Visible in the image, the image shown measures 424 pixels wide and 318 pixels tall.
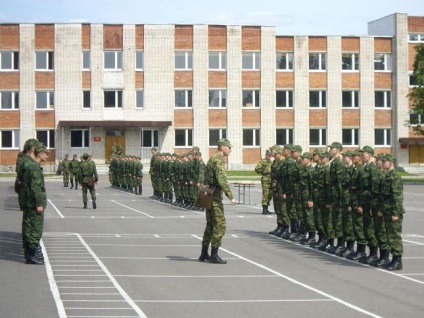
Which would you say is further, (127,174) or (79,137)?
(79,137)

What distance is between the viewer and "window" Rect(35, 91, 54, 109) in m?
72.9

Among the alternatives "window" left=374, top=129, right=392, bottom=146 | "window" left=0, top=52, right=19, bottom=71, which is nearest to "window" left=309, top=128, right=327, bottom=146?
"window" left=374, top=129, right=392, bottom=146

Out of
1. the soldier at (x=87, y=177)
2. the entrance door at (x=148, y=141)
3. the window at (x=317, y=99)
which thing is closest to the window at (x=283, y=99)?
the window at (x=317, y=99)

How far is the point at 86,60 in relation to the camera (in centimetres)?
7338

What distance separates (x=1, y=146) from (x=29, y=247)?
56.8 metres

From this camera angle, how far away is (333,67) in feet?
252

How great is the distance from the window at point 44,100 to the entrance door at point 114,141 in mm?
4751

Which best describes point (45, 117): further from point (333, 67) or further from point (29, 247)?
point (29, 247)

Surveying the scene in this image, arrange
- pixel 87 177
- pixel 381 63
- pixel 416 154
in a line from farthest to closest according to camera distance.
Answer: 1. pixel 416 154
2. pixel 381 63
3. pixel 87 177

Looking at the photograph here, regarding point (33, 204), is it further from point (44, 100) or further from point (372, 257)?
point (44, 100)

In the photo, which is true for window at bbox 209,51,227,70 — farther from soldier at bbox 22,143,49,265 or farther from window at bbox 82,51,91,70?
soldier at bbox 22,143,49,265

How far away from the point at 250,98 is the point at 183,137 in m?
5.97

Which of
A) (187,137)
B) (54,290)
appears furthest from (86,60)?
(54,290)

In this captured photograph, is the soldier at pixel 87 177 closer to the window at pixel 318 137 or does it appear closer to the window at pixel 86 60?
the window at pixel 86 60
